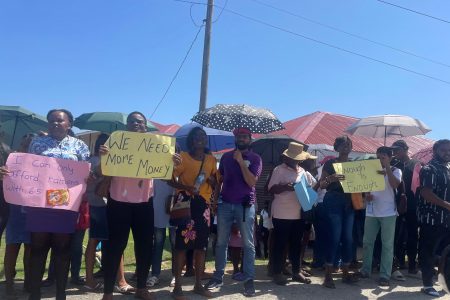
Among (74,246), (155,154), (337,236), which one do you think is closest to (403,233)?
(337,236)

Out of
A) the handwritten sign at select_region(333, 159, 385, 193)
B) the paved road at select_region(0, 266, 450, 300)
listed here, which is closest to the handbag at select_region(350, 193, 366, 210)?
the handwritten sign at select_region(333, 159, 385, 193)

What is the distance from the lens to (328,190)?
228 inches

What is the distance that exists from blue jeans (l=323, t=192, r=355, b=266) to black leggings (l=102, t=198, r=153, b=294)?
255cm

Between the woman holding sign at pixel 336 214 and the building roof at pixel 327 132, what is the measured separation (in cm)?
1102

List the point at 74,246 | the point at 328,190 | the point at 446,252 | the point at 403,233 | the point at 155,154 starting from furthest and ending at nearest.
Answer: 1. the point at 403,233
2. the point at 328,190
3. the point at 74,246
4. the point at 155,154
5. the point at 446,252

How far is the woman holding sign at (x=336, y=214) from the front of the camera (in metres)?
5.60

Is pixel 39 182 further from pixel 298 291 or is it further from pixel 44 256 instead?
pixel 298 291

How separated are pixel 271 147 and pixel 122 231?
564 centimetres

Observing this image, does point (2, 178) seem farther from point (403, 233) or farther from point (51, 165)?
point (403, 233)

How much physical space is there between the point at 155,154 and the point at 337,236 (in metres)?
2.84

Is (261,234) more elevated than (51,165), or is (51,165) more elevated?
(51,165)

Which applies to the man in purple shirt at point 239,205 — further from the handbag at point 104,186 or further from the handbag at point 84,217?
the handbag at point 84,217

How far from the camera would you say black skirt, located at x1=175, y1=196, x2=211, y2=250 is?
4793mm

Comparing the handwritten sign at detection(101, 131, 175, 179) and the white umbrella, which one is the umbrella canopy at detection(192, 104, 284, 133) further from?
the white umbrella
